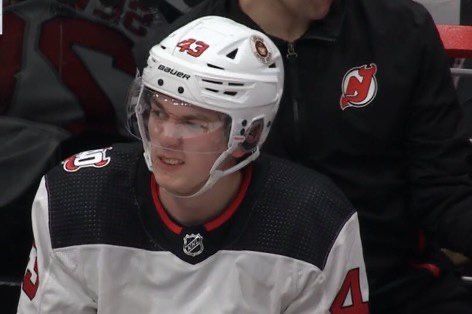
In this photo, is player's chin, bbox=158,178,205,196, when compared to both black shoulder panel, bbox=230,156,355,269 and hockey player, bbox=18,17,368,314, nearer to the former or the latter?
hockey player, bbox=18,17,368,314

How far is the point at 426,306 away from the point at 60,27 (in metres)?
1.06

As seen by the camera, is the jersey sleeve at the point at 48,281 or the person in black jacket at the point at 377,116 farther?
the person in black jacket at the point at 377,116

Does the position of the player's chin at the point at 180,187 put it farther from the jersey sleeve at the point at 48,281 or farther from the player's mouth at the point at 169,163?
the jersey sleeve at the point at 48,281

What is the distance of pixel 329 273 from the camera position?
1844 millimetres

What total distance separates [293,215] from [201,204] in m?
0.16

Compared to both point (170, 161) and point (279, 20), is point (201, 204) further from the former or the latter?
point (279, 20)

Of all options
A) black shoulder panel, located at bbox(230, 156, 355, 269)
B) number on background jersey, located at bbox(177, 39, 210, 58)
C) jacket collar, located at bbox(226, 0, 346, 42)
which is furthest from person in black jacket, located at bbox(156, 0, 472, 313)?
number on background jersey, located at bbox(177, 39, 210, 58)

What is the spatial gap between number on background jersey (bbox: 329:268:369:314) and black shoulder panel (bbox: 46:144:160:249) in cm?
34

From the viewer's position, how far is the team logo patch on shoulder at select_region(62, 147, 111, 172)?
1866 millimetres

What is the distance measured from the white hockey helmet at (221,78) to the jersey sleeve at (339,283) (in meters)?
0.21

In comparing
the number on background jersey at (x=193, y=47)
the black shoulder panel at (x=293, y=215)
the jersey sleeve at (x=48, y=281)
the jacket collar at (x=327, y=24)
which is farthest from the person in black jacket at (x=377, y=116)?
the jersey sleeve at (x=48, y=281)

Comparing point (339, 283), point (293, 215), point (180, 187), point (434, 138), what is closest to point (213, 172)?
point (180, 187)

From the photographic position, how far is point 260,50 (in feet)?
5.97

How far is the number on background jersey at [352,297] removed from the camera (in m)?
1.87
